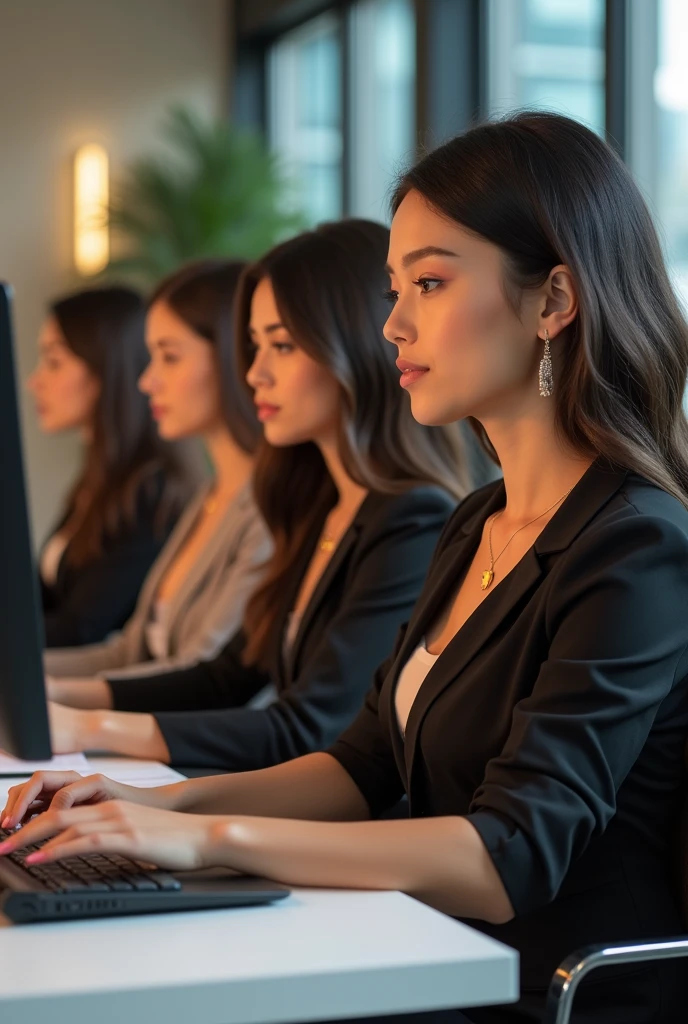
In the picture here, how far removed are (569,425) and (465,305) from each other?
0.58ft

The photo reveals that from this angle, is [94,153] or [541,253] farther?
[94,153]

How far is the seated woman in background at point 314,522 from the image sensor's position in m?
2.18

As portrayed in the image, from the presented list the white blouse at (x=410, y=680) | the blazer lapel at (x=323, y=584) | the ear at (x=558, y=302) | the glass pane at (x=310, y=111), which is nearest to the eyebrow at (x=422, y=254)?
the ear at (x=558, y=302)

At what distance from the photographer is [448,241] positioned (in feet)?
4.95

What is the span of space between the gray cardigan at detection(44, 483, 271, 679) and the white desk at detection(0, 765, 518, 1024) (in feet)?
5.45

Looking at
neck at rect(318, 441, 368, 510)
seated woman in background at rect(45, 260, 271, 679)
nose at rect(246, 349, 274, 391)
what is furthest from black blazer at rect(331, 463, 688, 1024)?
seated woman in background at rect(45, 260, 271, 679)

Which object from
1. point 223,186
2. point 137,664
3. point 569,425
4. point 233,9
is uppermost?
point 233,9

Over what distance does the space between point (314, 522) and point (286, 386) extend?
0.29 meters

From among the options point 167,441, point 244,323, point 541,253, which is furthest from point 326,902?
point 167,441

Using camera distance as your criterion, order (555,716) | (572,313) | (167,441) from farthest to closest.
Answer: (167,441), (572,313), (555,716)

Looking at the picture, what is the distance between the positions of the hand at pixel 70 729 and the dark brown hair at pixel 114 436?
1.75 meters

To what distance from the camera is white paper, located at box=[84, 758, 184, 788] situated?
1.79 meters

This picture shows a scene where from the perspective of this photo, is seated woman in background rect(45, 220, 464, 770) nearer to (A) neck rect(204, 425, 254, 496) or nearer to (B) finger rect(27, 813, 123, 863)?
(A) neck rect(204, 425, 254, 496)

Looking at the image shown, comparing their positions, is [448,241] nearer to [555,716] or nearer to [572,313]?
[572,313]
